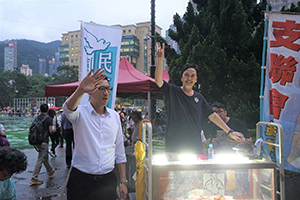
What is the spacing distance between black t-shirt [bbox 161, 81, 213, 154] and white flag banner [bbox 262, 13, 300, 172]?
3090mm

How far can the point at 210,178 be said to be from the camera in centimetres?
219

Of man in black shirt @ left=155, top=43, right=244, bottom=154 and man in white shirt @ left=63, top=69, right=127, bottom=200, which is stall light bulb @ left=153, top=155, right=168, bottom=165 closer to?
man in black shirt @ left=155, top=43, right=244, bottom=154

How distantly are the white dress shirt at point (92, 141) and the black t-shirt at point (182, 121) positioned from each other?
66cm

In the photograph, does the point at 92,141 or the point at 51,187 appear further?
the point at 51,187

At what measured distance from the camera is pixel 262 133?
5098 mm

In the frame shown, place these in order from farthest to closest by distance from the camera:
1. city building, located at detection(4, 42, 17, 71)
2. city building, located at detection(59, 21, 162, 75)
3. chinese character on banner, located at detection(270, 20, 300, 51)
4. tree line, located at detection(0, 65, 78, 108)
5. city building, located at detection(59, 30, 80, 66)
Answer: city building, located at detection(4, 42, 17, 71)
city building, located at detection(59, 30, 80, 66)
city building, located at detection(59, 21, 162, 75)
tree line, located at detection(0, 65, 78, 108)
chinese character on banner, located at detection(270, 20, 300, 51)

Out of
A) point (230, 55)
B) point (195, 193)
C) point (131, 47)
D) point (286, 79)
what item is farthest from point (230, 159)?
point (131, 47)

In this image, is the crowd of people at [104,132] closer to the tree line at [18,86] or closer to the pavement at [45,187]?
the pavement at [45,187]

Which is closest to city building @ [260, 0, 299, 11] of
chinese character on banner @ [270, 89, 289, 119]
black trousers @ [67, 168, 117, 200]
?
chinese character on banner @ [270, 89, 289, 119]

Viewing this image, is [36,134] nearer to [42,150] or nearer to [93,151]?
[42,150]

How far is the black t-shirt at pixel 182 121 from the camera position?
2.46m

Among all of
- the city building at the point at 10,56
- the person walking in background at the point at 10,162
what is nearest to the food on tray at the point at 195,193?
the person walking in background at the point at 10,162

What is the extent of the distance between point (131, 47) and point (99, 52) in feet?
322

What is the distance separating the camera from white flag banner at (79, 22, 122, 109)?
4.25 metres
